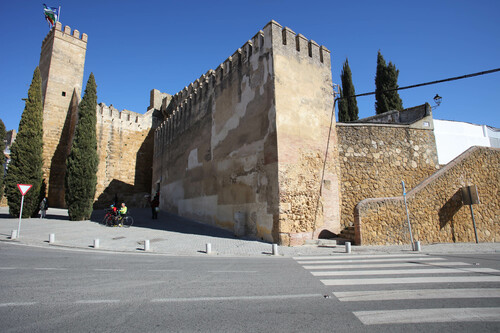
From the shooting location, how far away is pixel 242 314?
309cm

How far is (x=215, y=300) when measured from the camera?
3.58 m

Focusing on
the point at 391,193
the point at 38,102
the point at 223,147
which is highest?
the point at 38,102

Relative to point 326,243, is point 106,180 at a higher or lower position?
higher

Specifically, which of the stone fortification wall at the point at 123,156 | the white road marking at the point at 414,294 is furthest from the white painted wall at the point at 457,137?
the stone fortification wall at the point at 123,156

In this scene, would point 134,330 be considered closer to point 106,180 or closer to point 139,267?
point 139,267

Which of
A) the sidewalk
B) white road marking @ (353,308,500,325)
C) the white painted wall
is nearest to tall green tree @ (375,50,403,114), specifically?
the white painted wall

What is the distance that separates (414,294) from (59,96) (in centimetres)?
2936

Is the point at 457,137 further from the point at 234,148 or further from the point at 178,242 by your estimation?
the point at 178,242

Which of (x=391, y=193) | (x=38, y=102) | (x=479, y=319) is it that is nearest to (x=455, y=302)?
(x=479, y=319)

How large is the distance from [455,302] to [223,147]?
1080cm

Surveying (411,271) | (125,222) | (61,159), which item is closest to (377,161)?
(411,271)

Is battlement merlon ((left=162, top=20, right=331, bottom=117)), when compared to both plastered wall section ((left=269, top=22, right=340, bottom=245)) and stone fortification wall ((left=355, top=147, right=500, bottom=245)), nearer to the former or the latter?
plastered wall section ((left=269, top=22, right=340, bottom=245))

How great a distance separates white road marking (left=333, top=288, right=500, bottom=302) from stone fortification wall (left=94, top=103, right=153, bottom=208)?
23.2 m

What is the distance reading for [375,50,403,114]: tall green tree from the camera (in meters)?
26.2
